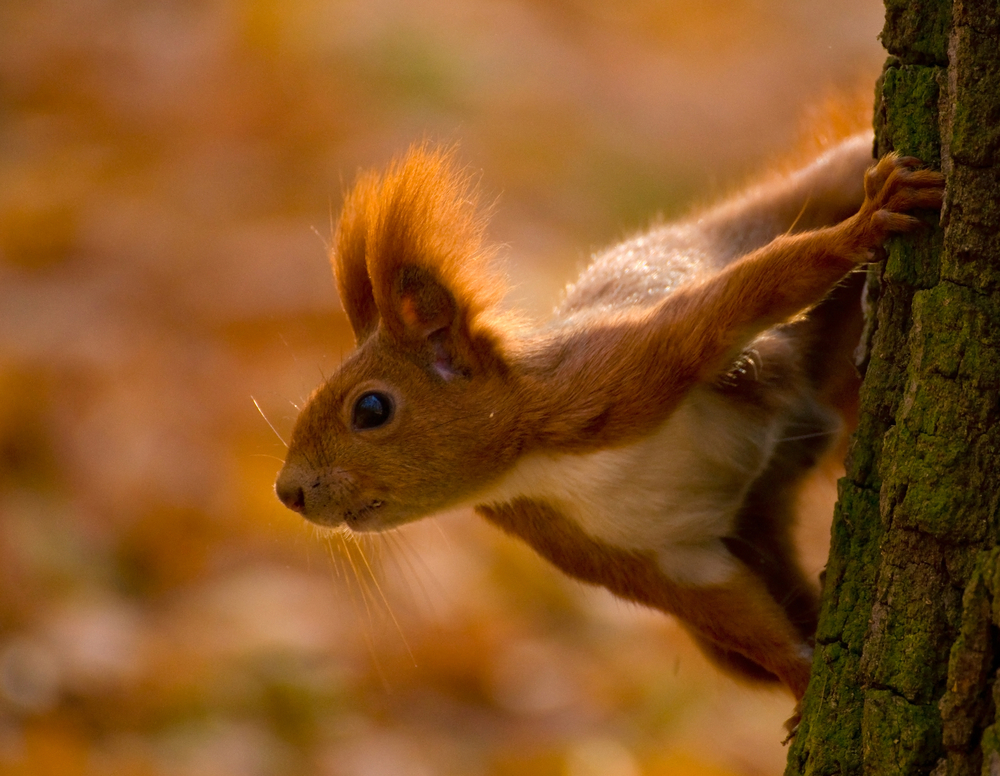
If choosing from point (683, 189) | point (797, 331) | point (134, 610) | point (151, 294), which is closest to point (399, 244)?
point (797, 331)

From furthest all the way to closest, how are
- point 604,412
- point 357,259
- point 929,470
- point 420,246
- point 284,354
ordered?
point 284,354, point 357,259, point 420,246, point 604,412, point 929,470

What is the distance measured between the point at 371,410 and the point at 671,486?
1.55 feet

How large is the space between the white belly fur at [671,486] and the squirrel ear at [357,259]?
0.40 m

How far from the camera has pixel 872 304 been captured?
1.48 meters

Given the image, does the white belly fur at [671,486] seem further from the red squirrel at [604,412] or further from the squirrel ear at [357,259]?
the squirrel ear at [357,259]

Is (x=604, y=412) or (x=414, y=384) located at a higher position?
(x=414, y=384)

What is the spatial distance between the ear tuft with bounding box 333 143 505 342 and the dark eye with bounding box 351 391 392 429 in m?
0.10

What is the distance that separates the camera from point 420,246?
1.78 m

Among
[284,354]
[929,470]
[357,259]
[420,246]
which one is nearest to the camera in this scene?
[929,470]

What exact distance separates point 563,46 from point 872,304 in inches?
207

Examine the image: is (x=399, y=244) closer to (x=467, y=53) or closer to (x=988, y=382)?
(x=988, y=382)

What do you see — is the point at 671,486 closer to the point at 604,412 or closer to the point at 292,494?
the point at 604,412

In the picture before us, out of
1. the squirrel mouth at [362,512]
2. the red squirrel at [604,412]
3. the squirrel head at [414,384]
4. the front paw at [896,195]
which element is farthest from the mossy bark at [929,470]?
the squirrel mouth at [362,512]

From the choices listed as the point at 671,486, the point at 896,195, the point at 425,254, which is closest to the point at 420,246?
the point at 425,254
